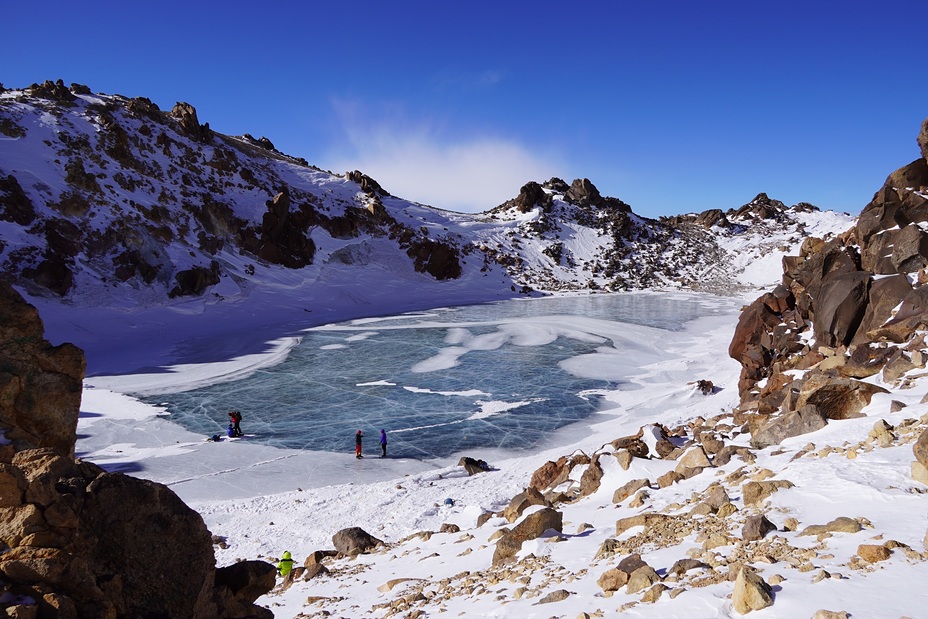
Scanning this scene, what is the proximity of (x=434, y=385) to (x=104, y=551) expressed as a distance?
18936 millimetres

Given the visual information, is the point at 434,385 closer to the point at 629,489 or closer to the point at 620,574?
the point at 629,489

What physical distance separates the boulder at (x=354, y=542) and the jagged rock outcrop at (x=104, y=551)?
15.6 feet

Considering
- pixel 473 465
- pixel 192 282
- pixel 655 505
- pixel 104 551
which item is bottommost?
pixel 473 465

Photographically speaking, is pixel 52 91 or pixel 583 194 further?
pixel 583 194

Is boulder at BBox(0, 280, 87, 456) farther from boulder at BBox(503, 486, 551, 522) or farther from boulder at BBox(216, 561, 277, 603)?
boulder at BBox(503, 486, 551, 522)

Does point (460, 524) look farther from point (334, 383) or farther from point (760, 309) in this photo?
point (334, 383)

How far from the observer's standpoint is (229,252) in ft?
163

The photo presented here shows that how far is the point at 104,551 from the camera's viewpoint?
167 inches

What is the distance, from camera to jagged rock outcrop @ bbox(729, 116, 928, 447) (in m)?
9.02

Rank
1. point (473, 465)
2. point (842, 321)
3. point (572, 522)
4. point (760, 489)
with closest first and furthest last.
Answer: point (760, 489) → point (572, 522) → point (842, 321) → point (473, 465)

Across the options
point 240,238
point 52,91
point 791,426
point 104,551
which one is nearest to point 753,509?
point 791,426

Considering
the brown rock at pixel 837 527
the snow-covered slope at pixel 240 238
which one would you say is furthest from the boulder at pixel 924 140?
the snow-covered slope at pixel 240 238

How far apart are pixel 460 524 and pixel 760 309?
10.6m

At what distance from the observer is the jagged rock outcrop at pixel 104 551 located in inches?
149
